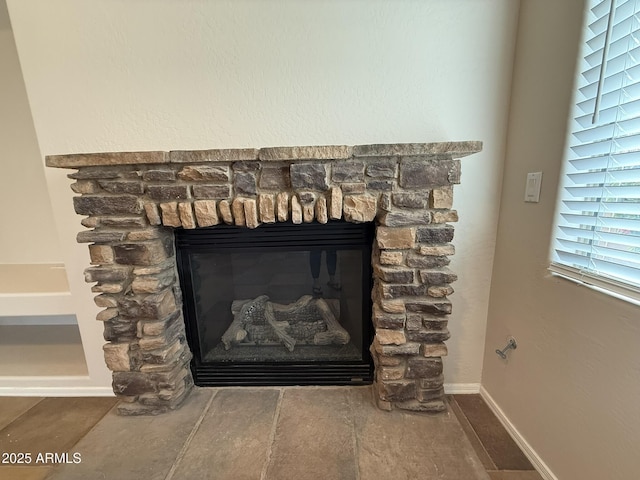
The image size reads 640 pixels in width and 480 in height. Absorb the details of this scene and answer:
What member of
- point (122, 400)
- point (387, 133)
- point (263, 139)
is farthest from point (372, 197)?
point (122, 400)

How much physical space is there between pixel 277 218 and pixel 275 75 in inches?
29.6

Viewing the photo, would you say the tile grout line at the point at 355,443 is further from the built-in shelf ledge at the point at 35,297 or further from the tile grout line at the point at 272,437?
the built-in shelf ledge at the point at 35,297

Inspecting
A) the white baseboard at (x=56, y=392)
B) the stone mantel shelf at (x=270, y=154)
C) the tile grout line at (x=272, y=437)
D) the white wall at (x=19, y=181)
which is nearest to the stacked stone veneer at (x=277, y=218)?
the stone mantel shelf at (x=270, y=154)

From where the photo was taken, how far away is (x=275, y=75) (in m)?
1.40

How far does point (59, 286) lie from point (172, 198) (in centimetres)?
115

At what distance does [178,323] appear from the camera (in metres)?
1.54

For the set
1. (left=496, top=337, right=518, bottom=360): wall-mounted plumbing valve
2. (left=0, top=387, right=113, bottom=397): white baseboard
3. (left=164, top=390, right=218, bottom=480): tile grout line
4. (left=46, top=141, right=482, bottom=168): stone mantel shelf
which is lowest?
(left=0, top=387, right=113, bottom=397): white baseboard

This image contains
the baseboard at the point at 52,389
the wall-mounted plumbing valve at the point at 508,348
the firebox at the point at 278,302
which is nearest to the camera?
the wall-mounted plumbing valve at the point at 508,348

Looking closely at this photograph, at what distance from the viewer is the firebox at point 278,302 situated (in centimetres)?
148

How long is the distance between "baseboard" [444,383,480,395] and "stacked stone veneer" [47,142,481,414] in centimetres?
28

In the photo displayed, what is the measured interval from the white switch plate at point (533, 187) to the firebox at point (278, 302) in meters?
0.72

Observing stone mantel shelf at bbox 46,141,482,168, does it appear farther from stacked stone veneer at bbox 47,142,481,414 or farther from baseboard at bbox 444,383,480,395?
baseboard at bbox 444,383,480,395

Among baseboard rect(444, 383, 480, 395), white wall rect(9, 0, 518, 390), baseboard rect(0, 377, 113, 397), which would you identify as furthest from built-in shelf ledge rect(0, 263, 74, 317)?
baseboard rect(444, 383, 480, 395)

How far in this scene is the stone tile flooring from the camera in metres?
1.15
